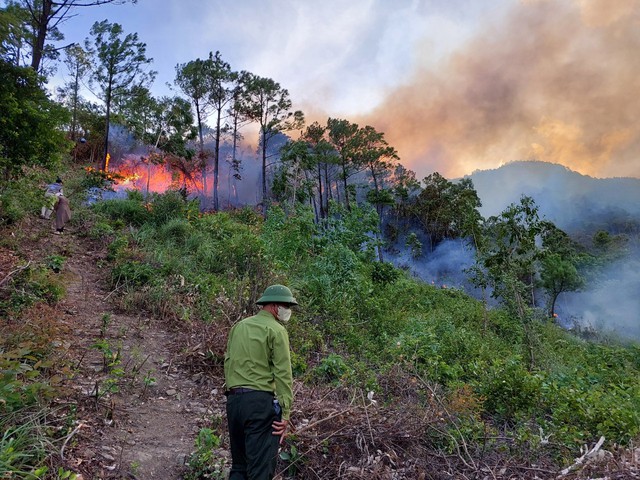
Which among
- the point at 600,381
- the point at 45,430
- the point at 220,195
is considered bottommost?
the point at 600,381

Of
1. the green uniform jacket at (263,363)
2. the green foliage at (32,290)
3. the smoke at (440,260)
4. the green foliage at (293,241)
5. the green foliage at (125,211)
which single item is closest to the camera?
the green uniform jacket at (263,363)

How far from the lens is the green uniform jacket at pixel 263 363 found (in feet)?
9.39

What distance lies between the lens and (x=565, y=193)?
78.4 metres

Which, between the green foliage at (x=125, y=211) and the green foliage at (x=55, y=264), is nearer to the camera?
the green foliage at (x=55, y=264)

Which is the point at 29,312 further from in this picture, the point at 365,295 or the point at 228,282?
the point at 365,295

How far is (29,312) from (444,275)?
31981 millimetres

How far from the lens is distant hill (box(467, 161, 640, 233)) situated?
60.8 m

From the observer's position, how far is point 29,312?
17.9ft

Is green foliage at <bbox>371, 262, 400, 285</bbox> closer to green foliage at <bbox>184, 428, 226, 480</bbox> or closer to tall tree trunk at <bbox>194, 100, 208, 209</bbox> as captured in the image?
green foliage at <bbox>184, 428, 226, 480</bbox>

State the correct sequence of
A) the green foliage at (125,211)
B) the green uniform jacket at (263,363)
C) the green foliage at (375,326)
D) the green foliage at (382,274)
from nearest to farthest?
1. the green uniform jacket at (263,363)
2. the green foliage at (375,326)
3. the green foliage at (125,211)
4. the green foliage at (382,274)

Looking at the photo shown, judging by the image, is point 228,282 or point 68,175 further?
point 68,175

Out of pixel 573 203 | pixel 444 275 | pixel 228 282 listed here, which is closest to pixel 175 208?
pixel 228 282

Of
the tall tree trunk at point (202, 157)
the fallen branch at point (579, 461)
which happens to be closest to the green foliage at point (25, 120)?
the fallen branch at point (579, 461)

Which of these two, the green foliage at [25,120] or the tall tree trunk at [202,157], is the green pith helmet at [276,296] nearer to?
the green foliage at [25,120]
